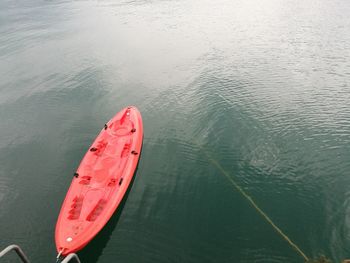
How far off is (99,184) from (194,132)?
30.9 ft

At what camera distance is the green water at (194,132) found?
589 inches

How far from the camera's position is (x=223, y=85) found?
99.7ft

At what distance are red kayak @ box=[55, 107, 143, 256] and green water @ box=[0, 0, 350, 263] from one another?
129 cm

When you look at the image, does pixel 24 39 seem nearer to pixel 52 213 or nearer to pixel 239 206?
pixel 52 213

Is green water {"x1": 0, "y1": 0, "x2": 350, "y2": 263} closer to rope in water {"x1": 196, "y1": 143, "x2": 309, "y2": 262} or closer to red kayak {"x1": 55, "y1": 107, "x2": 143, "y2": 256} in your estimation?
rope in water {"x1": 196, "y1": 143, "x2": 309, "y2": 262}

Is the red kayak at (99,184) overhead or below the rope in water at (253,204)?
overhead

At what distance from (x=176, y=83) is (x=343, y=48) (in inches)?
898

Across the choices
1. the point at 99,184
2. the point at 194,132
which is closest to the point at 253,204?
the point at 194,132

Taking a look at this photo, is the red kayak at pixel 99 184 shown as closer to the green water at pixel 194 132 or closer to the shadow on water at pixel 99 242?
the shadow on water at pixel 99 242

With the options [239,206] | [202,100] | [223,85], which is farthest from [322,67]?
[239,206]

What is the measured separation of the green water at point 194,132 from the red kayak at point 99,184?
1292mm

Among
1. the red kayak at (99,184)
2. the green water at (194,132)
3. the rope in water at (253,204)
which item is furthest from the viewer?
the green water at (194,132)

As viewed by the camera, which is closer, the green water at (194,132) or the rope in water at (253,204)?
the rope in water at (253,204)

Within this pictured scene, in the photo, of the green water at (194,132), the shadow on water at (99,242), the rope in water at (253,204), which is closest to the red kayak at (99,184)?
the shadow on water at (99,242)
